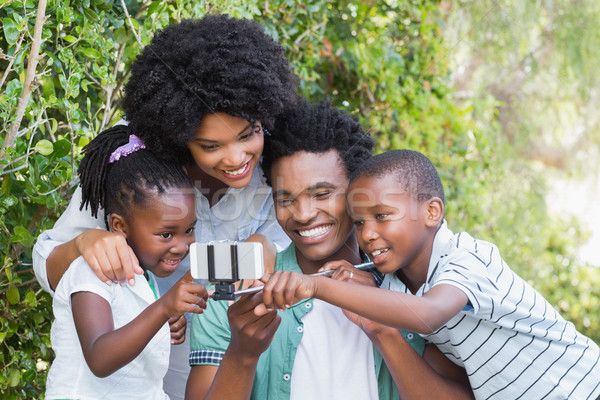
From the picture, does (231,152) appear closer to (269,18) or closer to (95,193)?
(95,193)

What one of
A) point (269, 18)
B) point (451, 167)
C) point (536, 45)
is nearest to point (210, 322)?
point (269, 18)

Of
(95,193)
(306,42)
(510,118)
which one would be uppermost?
(306,42)

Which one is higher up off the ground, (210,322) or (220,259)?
(220,259)

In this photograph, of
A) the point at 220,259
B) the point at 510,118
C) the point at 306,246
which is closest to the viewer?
the point at 220,259

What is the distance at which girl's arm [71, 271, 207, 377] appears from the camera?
170 centimetres

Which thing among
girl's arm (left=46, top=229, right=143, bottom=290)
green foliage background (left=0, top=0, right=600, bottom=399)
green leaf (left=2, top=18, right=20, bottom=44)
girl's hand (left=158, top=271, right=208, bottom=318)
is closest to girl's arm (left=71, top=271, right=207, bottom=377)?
girl's hand (left=158, top=271, right=208, bottom=318)

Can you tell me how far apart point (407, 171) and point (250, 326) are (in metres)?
0.74

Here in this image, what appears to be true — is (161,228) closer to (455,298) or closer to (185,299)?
(185,299)

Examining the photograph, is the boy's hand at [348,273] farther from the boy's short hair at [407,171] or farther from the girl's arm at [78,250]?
the girl's arm at [78,250]

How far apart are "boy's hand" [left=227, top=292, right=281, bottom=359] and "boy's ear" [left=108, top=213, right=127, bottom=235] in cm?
54

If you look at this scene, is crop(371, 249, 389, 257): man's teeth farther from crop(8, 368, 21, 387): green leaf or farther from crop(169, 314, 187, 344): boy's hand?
crop(8, 368, 21, 387): green leaf

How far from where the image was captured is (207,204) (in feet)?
8.24

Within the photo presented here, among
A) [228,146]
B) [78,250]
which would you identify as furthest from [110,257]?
[228,146]

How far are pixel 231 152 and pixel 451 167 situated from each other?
2.32 metres
